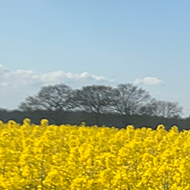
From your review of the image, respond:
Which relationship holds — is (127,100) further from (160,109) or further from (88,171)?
(88,171)

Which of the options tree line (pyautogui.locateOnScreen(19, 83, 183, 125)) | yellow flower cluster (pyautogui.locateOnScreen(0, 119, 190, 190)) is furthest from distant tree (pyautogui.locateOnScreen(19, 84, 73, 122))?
yellow flower cluster (pyautogui.locateOnScreen(0, 119, 190, 190))

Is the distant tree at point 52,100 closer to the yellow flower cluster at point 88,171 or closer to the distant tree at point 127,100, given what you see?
the distant tree at point 127,100

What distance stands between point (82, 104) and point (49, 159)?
33.6 metres

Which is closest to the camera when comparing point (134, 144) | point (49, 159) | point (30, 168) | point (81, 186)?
point (81, 186)

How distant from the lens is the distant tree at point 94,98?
40312 millimetres

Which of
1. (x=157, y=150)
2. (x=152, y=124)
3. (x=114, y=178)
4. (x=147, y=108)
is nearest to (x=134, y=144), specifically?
(x=157, y=150)

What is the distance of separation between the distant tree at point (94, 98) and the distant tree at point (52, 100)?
769 millimetres

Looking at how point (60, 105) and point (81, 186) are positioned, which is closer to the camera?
point (81, 186)

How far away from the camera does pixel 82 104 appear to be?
40719mm

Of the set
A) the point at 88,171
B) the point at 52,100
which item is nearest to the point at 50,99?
the point at 52,100

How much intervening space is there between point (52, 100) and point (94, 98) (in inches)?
138

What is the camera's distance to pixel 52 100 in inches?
1607

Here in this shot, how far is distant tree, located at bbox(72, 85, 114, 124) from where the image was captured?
40.3 metres

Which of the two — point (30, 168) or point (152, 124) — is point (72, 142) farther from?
point (152, 124)
